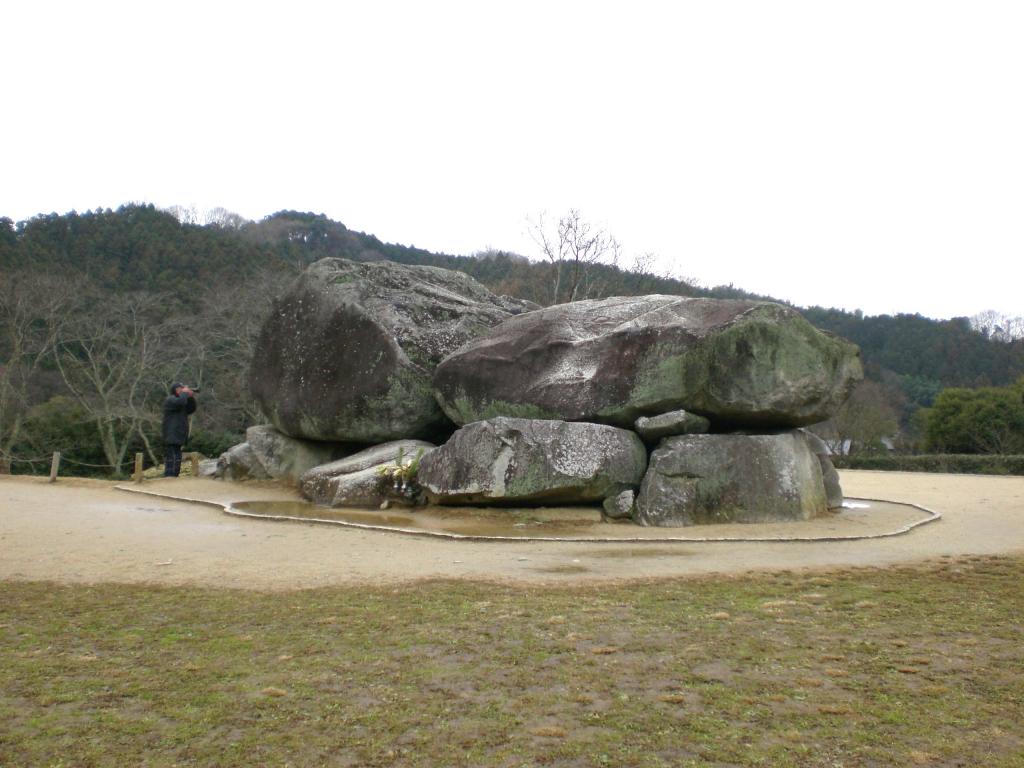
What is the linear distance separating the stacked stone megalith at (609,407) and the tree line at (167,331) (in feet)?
30.6

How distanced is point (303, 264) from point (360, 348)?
3053 centimetres

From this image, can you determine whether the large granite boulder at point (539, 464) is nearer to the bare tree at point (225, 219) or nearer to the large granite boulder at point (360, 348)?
the large granite boulder at point (360, 348)

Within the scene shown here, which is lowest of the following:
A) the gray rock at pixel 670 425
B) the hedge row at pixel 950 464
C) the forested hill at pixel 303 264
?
the hedge row at pixel 950 464

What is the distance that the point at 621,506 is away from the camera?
11344 mm


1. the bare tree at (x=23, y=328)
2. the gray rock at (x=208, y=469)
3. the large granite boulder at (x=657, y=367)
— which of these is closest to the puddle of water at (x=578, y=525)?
the large granite boulder at (x=657, y=367)

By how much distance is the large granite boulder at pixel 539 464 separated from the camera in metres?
11.4

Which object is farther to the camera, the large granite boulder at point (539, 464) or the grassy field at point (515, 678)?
the large granite boulder at point (539, 464)

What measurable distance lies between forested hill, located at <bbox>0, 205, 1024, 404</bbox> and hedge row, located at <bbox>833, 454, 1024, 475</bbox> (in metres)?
11.5

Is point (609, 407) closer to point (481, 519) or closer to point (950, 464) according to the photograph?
point (481, 519)

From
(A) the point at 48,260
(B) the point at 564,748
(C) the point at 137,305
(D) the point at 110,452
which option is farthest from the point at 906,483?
(A) the point at 48,260

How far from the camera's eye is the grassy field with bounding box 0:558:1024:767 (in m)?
3.65

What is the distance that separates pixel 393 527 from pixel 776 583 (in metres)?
5.01

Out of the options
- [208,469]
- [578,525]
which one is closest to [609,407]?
[578,525]

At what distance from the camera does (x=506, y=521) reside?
11.2 meters
